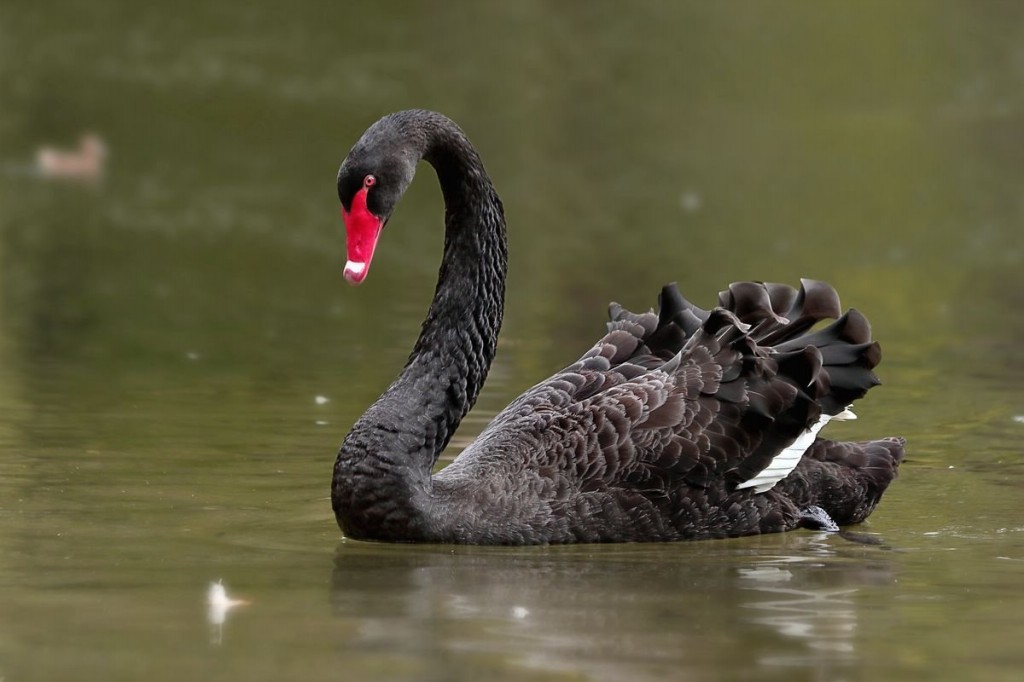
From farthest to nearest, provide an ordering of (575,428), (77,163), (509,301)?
(77,163) → (509,301) → (575,428)

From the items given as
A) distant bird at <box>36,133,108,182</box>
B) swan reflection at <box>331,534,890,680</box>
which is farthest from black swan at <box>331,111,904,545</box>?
distant bird at <box>36,133,108,182</box>

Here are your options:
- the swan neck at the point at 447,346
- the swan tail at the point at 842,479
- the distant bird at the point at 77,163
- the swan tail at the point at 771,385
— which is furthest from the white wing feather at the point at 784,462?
the distant bird at the point at 77,163

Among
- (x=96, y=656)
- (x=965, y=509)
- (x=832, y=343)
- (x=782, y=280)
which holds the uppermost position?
(x=782, y=280)

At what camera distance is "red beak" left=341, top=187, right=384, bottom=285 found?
17.6ft

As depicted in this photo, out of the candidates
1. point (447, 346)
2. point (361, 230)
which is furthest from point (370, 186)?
point (447, 346)

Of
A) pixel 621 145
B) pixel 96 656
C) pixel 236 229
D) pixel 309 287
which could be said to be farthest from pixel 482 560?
pixel 621 145

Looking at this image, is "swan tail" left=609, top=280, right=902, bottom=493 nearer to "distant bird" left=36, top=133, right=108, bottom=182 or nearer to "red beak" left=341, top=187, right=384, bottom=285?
"red beak" left=341, top=187, right=384, bottom=285

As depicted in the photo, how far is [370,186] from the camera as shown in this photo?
5.45 m

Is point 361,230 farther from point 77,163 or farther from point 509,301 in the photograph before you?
point 77,163

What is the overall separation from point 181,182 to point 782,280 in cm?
910

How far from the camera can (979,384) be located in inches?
353

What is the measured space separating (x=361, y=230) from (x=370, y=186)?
0.14 meters

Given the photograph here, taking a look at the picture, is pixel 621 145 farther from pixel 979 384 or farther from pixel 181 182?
pixel 979 384

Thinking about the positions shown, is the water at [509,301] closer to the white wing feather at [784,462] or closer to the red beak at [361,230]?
the white wing feather at [784,462]
